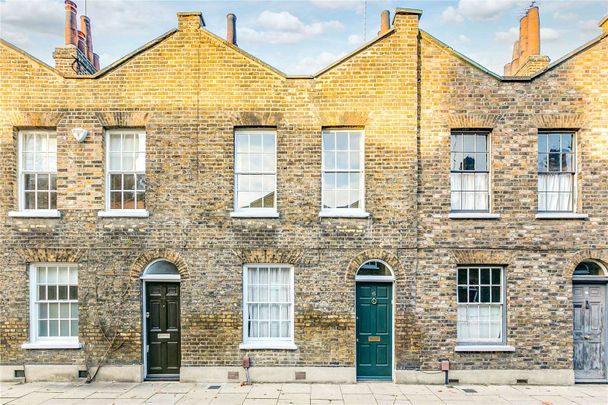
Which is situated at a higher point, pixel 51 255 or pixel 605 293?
pixel 51 255

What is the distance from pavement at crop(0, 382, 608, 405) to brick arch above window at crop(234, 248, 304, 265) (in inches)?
116

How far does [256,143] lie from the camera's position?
9312 mm

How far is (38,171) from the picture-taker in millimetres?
9234

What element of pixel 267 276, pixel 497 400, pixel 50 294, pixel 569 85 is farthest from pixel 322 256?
pixel 569 85

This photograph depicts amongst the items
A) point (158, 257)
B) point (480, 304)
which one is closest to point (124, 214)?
point (158, 257)

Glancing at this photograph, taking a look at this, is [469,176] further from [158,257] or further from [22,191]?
[22,191]

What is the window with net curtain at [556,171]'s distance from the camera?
9.25m

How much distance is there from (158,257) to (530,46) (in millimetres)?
11901

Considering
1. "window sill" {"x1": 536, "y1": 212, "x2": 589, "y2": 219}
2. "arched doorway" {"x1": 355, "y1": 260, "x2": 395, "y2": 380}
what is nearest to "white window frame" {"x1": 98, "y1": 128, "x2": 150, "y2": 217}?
"arched doorway" {"x1": 355, "y1": 260, "x2": 395, "y2": 380}

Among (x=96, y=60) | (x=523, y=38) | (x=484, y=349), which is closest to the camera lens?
(x=484, y=349)

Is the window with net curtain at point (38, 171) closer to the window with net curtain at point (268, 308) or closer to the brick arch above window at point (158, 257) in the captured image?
the brick arch above window at point (158, 257)

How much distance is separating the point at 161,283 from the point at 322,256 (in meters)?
4.13

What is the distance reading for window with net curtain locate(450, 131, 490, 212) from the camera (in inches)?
364

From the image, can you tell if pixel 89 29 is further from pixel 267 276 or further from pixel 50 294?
pixel 267 276
